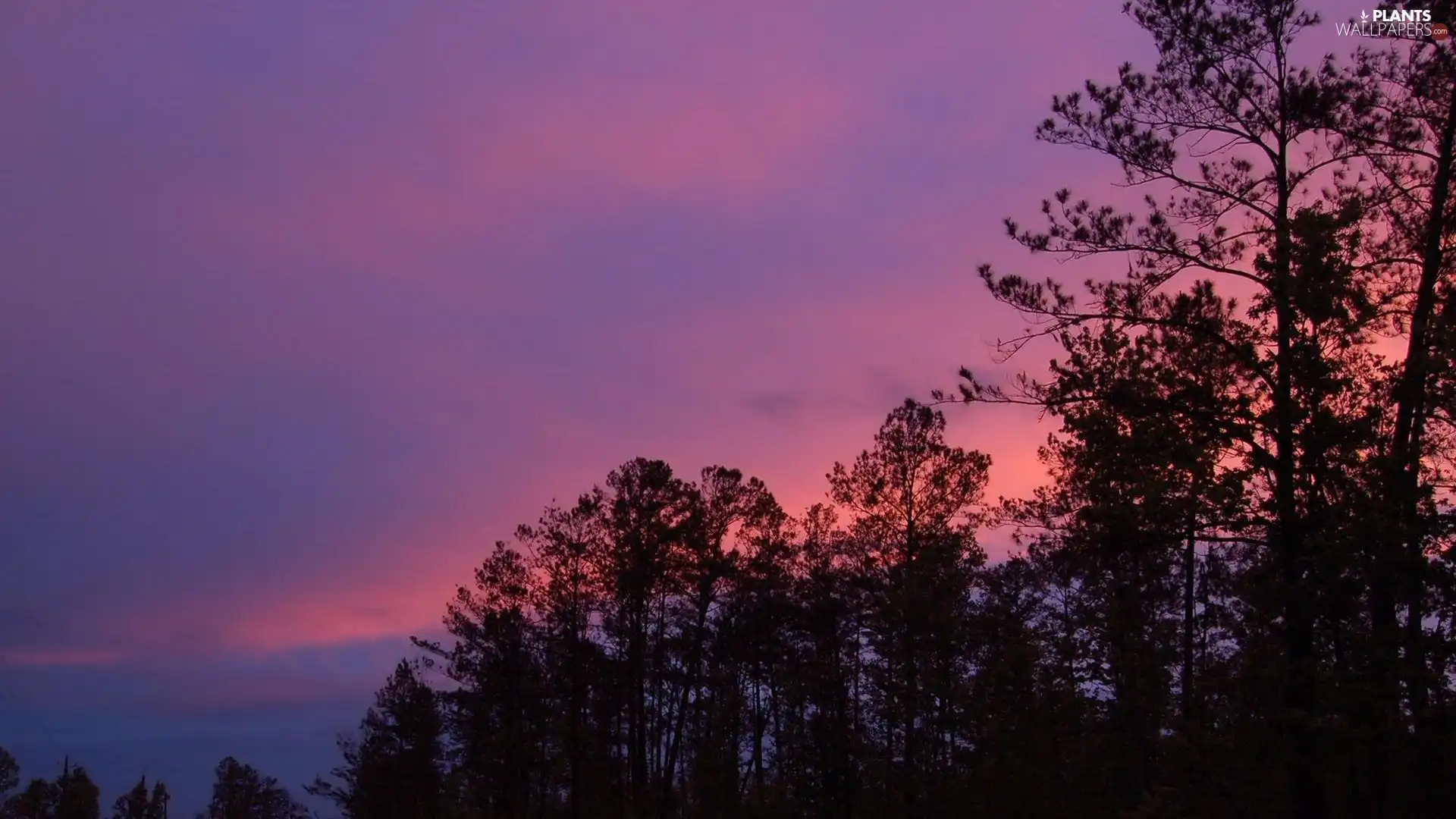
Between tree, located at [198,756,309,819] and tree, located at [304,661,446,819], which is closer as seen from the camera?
tree, located at [304,661,446,819]

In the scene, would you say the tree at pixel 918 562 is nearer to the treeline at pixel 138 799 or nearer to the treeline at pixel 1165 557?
the treeline at pixel 1165 557

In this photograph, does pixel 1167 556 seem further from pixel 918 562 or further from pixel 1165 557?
pixel 918 562

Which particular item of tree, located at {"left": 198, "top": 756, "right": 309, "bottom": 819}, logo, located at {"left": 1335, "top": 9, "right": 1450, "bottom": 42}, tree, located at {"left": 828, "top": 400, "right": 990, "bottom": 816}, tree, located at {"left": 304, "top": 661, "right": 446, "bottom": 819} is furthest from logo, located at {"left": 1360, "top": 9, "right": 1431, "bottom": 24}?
tree, located at {"left": 198, "top": 756, "right": 309, "bottom": 819}

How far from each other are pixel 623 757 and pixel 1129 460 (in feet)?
132

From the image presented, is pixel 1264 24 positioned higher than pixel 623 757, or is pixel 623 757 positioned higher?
pixel 1264 24

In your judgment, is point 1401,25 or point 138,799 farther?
point 138,799

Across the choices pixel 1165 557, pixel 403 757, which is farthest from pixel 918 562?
pixel 403 757

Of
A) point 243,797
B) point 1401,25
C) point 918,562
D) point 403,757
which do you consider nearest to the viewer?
point 1401,25

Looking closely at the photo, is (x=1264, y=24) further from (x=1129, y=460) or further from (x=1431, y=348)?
(x=1129, y=460)

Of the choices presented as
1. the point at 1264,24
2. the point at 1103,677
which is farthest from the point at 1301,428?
the point at 1103,677

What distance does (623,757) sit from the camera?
53.7 meters

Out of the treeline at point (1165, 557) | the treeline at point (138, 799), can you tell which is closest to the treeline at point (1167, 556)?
the treeline at point (1165, 557)

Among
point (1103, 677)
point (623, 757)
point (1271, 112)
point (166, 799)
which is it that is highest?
point (1271, 112)

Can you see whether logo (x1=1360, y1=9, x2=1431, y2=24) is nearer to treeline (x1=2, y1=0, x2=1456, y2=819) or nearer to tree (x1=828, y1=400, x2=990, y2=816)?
treeline (x1=2, y1=0, x2=1456, y2=819)
